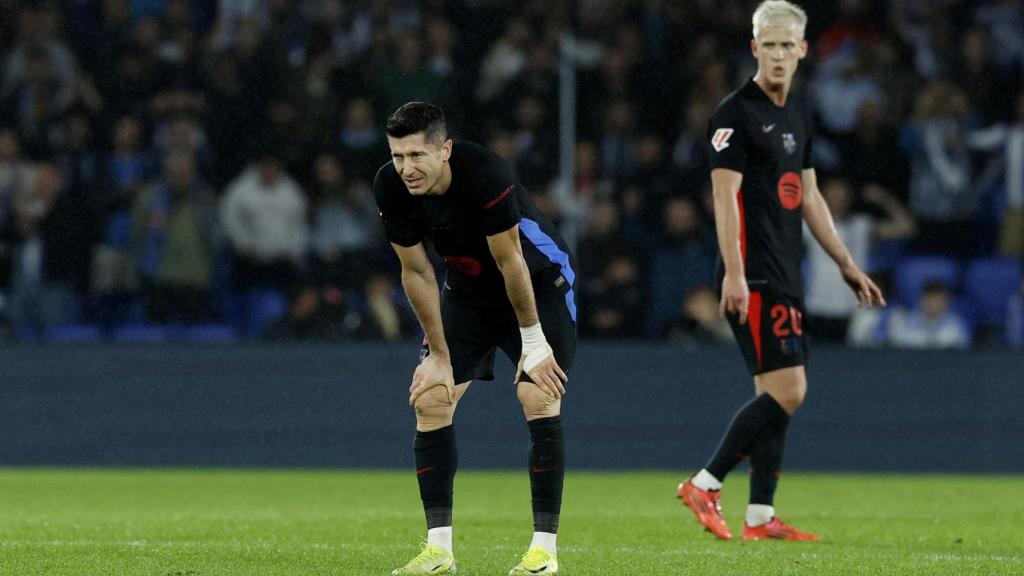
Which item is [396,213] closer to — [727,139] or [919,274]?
[727,139]

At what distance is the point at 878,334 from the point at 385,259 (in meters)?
3.64

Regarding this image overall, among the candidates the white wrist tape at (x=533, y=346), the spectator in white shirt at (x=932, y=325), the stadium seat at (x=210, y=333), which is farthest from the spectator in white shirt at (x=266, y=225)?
the white wrist tape at (x=533, y=346)

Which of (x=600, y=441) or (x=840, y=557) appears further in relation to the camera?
(x=600, y=441)

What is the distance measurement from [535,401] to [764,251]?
177 centimetres

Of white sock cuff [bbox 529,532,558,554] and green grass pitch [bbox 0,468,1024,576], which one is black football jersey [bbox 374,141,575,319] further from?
green grass pitch [bbox 0,468,1024,576]

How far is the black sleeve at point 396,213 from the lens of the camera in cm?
563

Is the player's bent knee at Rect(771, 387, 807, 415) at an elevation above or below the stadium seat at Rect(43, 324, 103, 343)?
above

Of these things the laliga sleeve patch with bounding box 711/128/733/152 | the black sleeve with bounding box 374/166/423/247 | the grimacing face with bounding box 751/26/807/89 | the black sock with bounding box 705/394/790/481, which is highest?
the grimacing face with bounding box 751/26/807/89

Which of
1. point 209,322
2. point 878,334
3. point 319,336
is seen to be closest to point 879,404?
point 878,334

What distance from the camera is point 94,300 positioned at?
1203 cm

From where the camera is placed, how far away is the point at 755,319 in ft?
23.1

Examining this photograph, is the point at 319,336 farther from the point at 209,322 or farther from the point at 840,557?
the point at 840,557

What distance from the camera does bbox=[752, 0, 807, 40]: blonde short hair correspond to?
6960 millimetres

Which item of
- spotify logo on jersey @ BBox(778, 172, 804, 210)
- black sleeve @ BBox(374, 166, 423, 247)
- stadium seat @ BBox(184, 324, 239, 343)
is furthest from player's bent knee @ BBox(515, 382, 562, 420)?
stadium seat @ BBox(184, 324, 239, 343)
